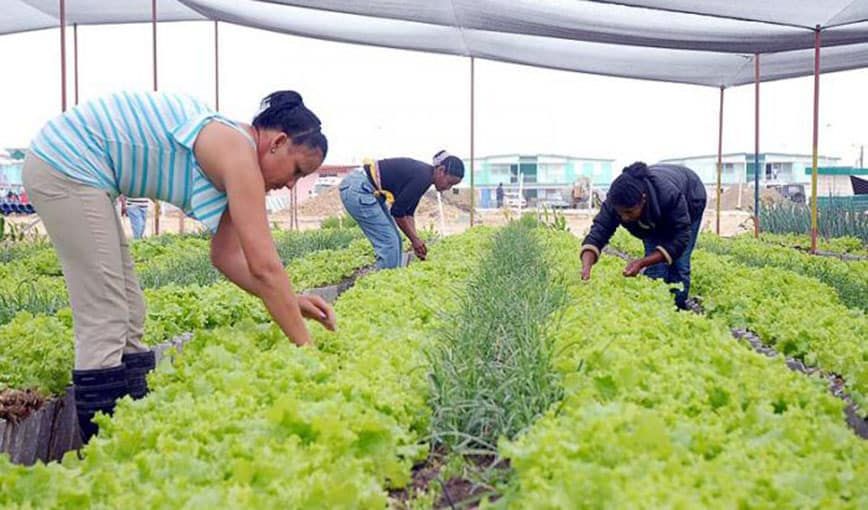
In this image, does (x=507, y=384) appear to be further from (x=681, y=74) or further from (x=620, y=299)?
(x=681, y=74)

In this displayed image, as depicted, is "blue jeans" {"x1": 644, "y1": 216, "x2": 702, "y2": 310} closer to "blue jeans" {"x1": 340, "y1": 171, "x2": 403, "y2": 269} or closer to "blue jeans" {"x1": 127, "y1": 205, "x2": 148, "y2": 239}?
"blue jeans" {"x1": 340, "y1": 171, "x2": 403, "y2": 269}

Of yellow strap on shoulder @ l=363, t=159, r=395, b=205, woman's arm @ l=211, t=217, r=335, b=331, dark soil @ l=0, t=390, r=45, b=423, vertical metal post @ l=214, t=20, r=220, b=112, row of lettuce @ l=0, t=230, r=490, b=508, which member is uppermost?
vertical metal post @ l=214, t=20, r=220, b=112

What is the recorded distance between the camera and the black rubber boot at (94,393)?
3316mm

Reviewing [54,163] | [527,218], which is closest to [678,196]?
[54,163]

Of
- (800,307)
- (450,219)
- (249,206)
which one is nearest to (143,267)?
(800,307)

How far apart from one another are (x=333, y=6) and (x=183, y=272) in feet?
14.3

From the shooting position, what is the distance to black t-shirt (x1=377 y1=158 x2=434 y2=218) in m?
7.39

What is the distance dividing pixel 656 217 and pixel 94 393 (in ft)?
12.3

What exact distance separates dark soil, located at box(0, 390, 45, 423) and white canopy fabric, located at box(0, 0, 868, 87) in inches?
252

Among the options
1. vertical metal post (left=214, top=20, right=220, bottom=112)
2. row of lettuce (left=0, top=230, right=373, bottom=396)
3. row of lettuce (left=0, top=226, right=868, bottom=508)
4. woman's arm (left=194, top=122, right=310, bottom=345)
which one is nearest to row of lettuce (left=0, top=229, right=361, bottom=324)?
row of lettuce (left=0, top=230, right=373, bottom=396)

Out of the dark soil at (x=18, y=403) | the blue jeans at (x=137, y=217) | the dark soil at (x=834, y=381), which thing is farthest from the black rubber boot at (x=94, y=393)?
the blue jeans at (x=137, y=217)

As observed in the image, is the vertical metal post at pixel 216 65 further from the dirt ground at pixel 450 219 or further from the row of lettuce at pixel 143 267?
the dirt ground at pixel 450 219

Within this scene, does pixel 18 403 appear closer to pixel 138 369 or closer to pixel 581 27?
pixel 138 369

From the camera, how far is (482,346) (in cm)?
366
